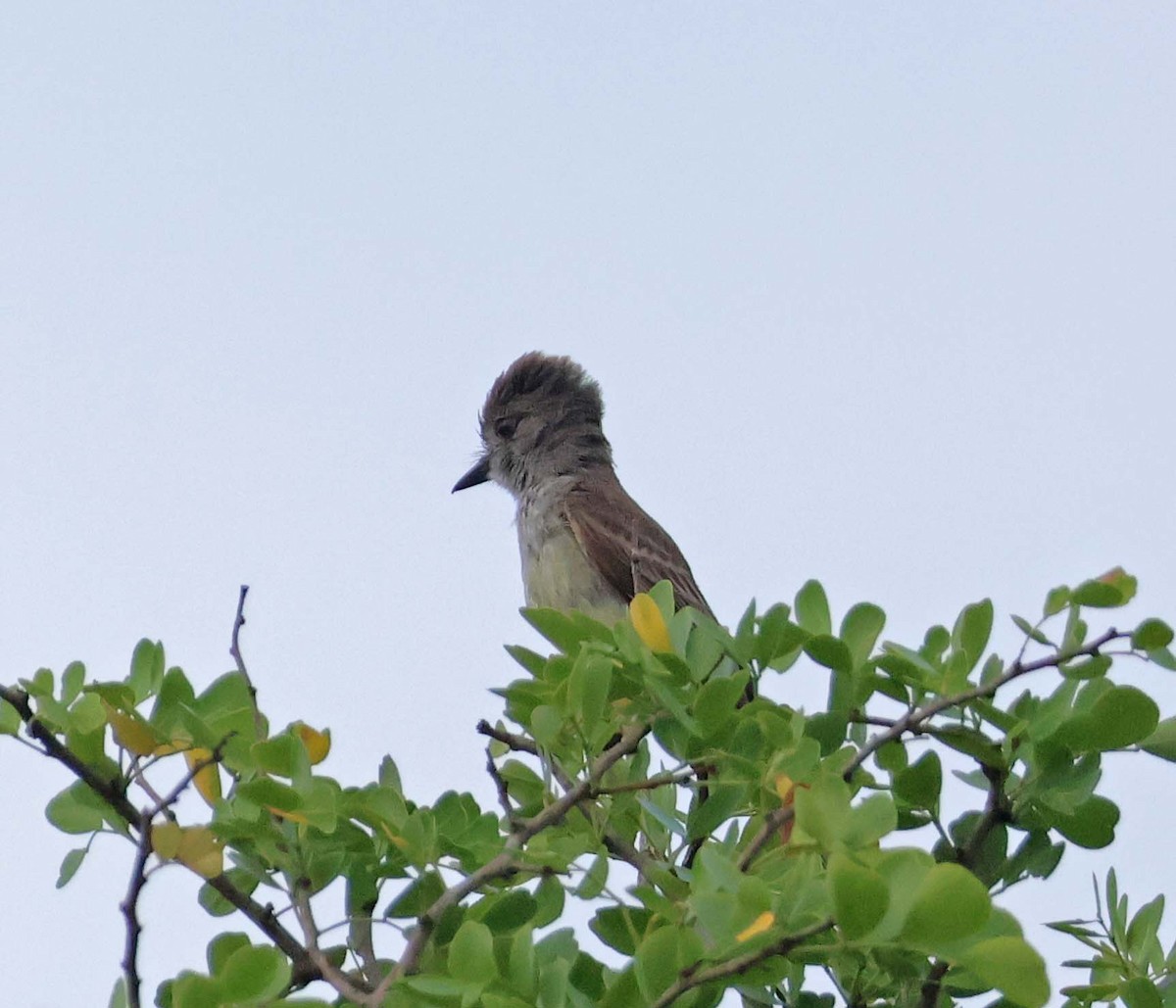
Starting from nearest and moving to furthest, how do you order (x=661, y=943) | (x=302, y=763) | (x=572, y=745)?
(x=661, y=943) → (x=302, y=763) → (x=572, y=745)

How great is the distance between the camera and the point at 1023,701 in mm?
2857

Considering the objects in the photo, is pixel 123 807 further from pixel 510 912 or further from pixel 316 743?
pixel 510 912

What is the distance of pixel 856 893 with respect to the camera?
6.61 feet

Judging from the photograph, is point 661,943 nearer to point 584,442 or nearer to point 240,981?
point 240,981

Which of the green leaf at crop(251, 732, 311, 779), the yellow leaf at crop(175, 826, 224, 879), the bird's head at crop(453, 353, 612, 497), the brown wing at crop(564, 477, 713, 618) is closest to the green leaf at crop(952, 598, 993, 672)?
the green leaf at crop(251, 732, 311, 779)

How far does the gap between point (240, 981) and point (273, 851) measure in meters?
0.51

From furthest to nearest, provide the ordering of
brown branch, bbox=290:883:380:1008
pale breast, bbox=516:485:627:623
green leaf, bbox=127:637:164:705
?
pale breast, bbox=516:485:627:623 → green leaf, bbox=127:637:164:705 → brown branch, bbox=290:883:380:1008

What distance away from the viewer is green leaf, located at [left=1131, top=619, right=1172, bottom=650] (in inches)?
107

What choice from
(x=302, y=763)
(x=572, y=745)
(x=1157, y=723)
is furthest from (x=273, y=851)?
(x=1157, y=723)

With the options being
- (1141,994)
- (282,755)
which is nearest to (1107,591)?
(1141,994)

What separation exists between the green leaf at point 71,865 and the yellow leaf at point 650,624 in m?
0.95

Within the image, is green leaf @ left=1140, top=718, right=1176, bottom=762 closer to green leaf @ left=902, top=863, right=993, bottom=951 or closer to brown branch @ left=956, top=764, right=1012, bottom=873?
brown branch @ left=956, top=764, right=1012, bottom=873

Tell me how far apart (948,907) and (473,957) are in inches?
26.9

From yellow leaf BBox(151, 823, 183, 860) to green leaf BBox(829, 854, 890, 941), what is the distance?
38.9 inches
